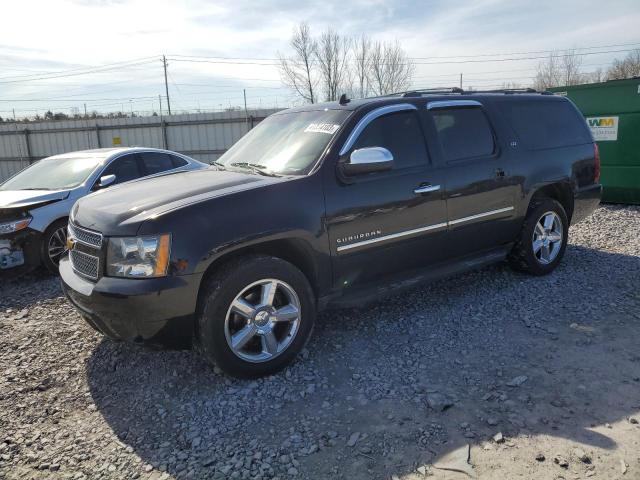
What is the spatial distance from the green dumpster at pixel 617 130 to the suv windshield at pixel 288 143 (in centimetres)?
678

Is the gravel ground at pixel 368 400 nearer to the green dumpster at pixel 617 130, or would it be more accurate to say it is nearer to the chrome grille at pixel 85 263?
the chrome grille at pixel 85 263

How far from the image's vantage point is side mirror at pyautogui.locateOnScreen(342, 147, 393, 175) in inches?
150

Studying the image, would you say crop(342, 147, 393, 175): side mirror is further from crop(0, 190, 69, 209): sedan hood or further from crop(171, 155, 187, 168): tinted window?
crop(171, 155, 187, 168): tinted window

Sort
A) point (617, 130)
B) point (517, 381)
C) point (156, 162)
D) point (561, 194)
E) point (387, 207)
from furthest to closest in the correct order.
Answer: point (617, 130) → point (156, 162) → point (561, 194) → point (387, 207) → point (517, 381)

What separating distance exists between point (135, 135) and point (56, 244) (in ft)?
48.9

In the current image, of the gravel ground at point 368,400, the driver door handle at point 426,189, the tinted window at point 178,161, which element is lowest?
the gravel ground at point 368,400

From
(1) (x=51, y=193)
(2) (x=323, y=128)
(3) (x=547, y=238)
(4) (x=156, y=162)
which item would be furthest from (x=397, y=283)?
(4) (x=156, y=162)

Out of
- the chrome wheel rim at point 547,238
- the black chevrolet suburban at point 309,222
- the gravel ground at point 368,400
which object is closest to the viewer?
the gravel ground at point 368,400

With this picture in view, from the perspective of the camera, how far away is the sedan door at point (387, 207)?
3.88m

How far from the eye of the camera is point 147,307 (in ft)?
10.4

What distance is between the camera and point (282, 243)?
3.71 m

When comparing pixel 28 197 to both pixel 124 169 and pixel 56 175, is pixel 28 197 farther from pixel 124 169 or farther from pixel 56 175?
pixel 124 169

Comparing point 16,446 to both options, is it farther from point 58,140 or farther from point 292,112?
point 58,140

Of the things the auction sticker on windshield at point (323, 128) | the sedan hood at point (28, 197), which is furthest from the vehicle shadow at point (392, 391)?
the sedan hood at point (28, 197)
